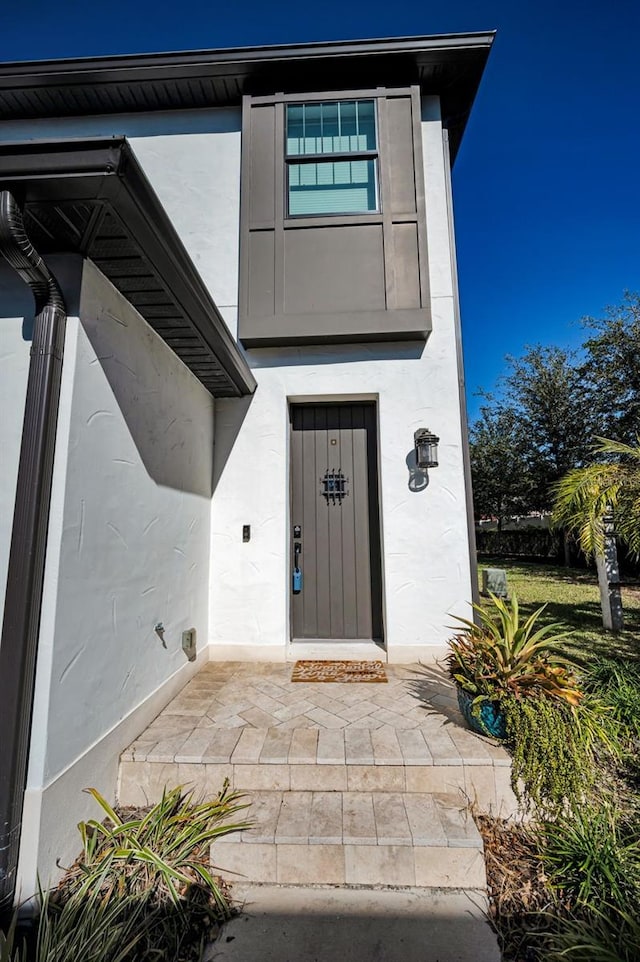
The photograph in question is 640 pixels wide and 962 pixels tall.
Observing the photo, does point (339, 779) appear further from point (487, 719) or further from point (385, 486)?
point (385, 486)

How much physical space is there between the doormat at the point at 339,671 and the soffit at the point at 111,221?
289 centimetres

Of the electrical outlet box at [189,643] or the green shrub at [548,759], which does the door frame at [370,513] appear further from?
the green shrub at [548,759]

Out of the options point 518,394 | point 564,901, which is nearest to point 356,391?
→ point 564,901

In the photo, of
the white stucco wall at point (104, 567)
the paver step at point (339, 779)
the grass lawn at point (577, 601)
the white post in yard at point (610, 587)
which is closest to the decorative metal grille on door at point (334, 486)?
the white stucco wall at point (104, 567)

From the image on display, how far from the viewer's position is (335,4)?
4.54m

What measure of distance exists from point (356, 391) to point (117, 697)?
316cm

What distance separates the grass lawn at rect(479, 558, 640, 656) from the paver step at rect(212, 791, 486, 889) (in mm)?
2392

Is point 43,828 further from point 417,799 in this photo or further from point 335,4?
point 335,4

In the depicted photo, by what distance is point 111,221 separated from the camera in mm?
1723

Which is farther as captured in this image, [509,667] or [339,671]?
[339,671]

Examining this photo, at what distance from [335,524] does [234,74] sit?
4969 mm

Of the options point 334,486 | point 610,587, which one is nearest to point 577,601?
point 610,587

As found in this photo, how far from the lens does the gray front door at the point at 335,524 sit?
397cm

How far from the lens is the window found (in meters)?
4.21
